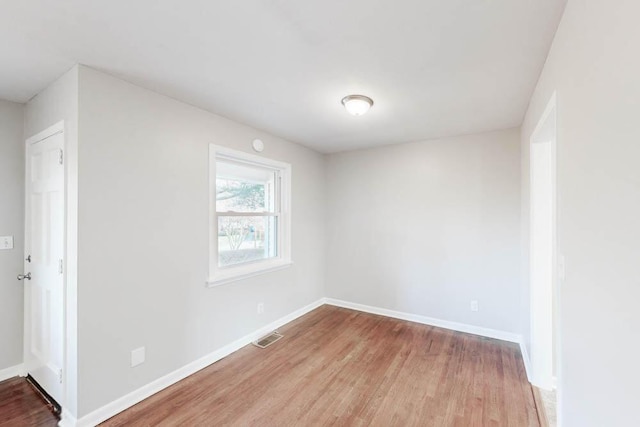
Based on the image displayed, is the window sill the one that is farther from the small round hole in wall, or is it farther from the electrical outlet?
the small round hole in wall

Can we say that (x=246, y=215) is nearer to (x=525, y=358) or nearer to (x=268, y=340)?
(x=268, y=340)

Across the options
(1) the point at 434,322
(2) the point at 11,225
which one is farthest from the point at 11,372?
(1) the point at 434,322

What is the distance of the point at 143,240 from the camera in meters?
2.22

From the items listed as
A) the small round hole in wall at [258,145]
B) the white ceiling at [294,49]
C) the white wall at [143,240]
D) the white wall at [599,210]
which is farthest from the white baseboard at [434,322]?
the small round hole in wall at [258,145]

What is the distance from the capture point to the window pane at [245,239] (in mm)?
3012

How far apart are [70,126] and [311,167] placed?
2.81 metres

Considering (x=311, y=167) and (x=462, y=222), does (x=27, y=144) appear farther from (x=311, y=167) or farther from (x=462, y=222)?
(x=462, y=222)

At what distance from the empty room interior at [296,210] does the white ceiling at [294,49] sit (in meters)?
0.02

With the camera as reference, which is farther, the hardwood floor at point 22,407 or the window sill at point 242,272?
the window sill at point 242,272

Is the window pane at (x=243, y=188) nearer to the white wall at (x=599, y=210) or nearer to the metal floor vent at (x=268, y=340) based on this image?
the metal floor vent at (x=268, y=340)

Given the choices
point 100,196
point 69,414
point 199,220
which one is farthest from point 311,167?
point 69,414

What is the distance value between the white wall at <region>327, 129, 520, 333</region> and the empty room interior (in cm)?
3

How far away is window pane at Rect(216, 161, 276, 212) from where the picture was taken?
3.01 metres

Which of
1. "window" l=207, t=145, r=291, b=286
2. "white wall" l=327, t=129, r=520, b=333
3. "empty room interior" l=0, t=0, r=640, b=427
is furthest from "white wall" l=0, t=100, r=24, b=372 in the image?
"white wall" l=327, t=129, r=520, b=333
